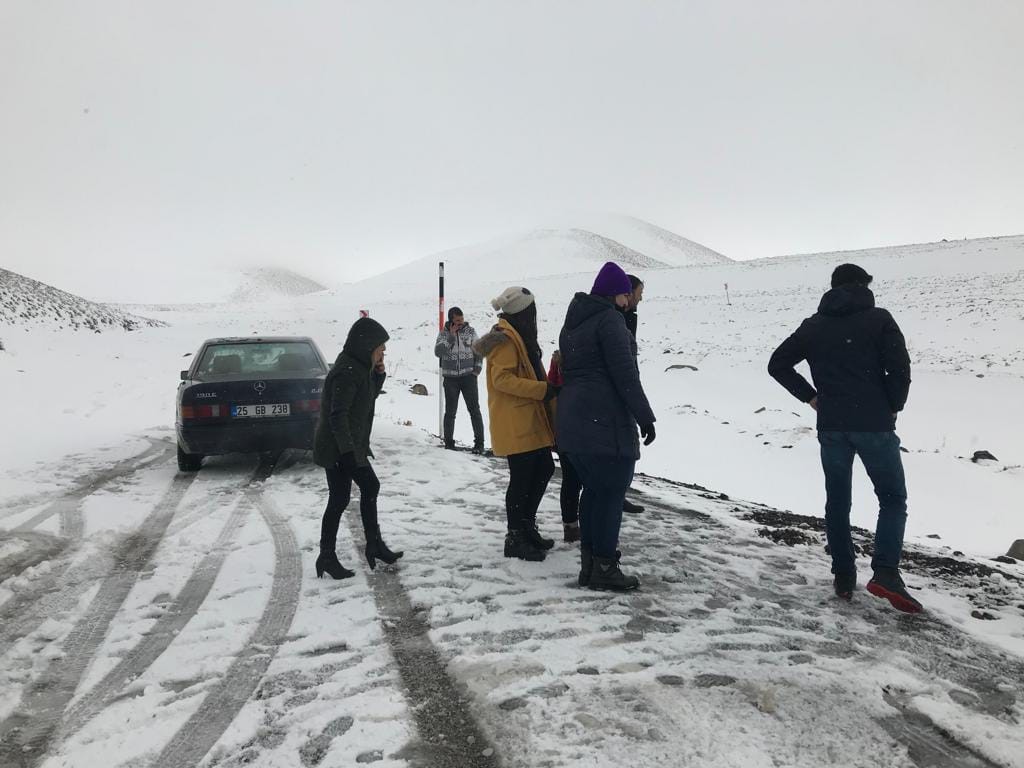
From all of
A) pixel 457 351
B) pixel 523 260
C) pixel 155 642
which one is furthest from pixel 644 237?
pixel 155 642

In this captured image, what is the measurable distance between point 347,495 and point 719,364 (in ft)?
51.5

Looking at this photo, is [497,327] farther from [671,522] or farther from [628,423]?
[671,522]

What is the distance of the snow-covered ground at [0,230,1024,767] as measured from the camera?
8.72 ft

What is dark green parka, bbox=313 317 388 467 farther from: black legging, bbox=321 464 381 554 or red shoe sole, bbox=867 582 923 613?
red shoe sole, bbox=867 582 923 613

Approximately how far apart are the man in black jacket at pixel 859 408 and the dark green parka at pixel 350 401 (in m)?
2.78

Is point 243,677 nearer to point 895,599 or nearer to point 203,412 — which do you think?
point 895,599

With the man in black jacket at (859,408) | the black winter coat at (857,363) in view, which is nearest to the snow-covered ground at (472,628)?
the man in black jacket at (859,408)

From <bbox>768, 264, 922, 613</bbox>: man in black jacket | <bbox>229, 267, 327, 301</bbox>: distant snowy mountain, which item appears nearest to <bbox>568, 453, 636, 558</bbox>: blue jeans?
<bbox>768, 264, 922, 613</bbox>: man in black jacket

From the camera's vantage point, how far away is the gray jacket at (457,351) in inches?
348

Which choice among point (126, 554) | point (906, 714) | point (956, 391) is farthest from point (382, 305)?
point (906, 714)

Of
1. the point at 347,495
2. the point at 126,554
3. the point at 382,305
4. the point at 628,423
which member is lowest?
the point at 126,554

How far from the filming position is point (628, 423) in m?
4.03

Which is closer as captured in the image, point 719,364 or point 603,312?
point 603,312

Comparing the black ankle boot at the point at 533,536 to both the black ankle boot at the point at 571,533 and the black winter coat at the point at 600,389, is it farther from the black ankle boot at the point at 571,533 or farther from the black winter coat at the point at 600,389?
the black winter coat at the point at 600,389
